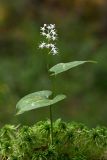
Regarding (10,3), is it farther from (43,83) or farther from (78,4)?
(43,83)

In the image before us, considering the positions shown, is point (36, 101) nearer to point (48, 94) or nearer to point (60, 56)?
point (48, 94)

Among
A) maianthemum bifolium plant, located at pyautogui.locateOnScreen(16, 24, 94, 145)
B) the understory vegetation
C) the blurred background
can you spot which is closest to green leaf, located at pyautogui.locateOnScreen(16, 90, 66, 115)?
maianthemum bifolium plant, located at pyautogui.locateOnScreen(16, 24, 94, 145)

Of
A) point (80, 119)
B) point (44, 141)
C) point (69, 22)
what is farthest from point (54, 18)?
point (44, 141)

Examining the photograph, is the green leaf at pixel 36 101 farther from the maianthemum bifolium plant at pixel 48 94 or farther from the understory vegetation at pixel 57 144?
the understory vegetation at pixel 57 144

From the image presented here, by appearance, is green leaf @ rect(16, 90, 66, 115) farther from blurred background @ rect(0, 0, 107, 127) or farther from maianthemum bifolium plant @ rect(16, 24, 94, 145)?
blurred background @ rect(0, 0, 107, 127)

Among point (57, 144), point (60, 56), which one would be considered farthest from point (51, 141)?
point (60, 56)

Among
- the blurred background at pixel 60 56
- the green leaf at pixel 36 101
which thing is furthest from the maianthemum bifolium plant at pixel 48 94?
the blurred background at pixel 60 56
